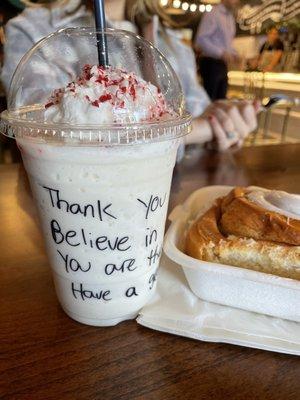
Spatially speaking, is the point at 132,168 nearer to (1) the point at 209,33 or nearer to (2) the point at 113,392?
(2) the point at 113,392

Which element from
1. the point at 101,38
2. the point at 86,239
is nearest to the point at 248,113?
the point at 101,38

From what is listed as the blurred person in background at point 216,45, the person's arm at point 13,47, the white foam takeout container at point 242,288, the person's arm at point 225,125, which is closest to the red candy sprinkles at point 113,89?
the white foam takeout container at point 242,288

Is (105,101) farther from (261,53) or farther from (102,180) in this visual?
(261,53)

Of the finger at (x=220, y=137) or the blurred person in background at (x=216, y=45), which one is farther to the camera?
the blurred person in background at (x=216, y=45)

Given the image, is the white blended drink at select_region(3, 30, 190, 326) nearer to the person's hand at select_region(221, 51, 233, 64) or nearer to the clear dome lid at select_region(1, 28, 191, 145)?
the clear dome lid at select_region(1, 28, 191, 145)

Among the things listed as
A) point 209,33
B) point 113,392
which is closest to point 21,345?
point 113,392

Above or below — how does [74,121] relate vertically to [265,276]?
above

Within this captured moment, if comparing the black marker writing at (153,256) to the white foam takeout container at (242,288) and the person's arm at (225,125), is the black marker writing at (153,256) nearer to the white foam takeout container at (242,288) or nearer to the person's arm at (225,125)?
the white foam takeout container at (242,288)
